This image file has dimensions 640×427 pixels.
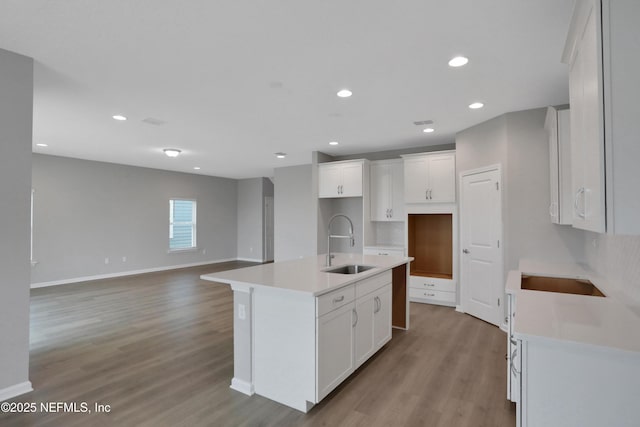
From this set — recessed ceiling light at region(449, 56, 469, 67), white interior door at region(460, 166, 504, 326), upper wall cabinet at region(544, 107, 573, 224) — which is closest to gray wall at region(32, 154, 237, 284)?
white interior door at region(460, 166, 504, 326)

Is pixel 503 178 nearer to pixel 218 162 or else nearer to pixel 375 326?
pixel 375 326

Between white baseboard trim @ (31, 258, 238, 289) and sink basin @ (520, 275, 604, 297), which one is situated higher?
sink basin @ (520, 275, 604, 297)

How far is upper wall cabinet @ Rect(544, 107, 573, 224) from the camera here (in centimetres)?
→ 291

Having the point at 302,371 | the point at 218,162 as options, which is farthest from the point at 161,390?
the point at 218,162

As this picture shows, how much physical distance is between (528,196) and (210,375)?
12.9 feet

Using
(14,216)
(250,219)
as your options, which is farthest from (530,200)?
(250,219)

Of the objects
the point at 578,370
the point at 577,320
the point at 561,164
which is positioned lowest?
the point at 578,370

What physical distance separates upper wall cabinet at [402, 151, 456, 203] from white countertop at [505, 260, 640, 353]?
290 cm

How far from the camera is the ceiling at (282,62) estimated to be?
2004 millimetres

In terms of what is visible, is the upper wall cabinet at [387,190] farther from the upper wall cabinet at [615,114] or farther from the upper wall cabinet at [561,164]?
the upper wall cabinet at [615,114]

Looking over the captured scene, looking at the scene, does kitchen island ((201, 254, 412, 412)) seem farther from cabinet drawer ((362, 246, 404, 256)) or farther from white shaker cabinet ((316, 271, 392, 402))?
cabinet drawer ((362, 246, 404, 256))

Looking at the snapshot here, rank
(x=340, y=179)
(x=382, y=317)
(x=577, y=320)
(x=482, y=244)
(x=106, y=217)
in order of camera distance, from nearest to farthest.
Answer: (x=577, y=320) → (x=382, y=317) → (x=482, y=244) → (x=340, y=179) → (x=106, y=217)

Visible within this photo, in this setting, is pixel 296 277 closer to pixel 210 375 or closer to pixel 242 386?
pixel 242 386

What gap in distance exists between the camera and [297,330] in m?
2.26
